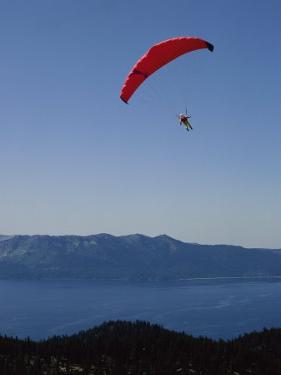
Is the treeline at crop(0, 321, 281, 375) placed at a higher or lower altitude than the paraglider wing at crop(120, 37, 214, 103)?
lower

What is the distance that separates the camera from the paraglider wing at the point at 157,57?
44906mm

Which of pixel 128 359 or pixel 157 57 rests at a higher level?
pixel 157 57

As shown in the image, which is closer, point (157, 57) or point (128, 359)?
point (157, 57)

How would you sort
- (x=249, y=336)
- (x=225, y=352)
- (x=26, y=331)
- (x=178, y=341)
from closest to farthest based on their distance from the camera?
(x=225, y=352) → (x=178, y=341) → (x=249, y=336) → (x=26, y=331)

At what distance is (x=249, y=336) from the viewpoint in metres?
106

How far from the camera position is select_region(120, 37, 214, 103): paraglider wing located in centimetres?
4491

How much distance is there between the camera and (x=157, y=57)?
4672 cm

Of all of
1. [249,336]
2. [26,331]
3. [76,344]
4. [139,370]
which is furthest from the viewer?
[26,331]

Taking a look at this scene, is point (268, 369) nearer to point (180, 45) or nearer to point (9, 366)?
point (9, 366)

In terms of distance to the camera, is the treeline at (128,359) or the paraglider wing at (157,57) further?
the treeline at (128,359)

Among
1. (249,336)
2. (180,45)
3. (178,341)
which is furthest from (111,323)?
(180,45)

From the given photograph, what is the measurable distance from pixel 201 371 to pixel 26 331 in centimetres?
15619

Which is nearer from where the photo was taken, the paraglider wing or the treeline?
the paraglider wing

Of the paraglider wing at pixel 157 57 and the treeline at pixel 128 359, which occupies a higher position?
the paraglider wing at pixel 157 57
